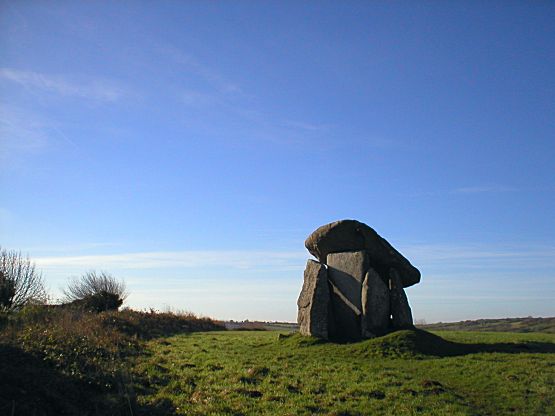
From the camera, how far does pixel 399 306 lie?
21375 millimetres

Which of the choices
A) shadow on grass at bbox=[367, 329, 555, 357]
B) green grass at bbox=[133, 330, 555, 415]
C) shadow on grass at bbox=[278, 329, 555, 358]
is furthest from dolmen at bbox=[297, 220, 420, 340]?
shadow on grass at bbox=[367, 329, 555, 357]

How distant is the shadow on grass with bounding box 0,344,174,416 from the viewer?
995 centimetres

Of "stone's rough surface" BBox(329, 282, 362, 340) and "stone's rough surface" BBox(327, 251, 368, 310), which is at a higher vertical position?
"stone's rough surface" BBox(327, 251, 368, 310)

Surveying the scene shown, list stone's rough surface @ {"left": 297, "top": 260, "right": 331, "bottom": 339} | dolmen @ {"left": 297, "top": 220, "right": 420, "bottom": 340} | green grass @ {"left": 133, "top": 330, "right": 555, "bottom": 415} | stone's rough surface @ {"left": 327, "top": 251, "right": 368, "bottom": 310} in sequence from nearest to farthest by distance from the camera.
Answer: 1. green grass @ {"left": 133, "top": 330, "right": 555, "bottom": 415}
2. dolmen @ {"left": 297, "top": 220, "right": 420, "bottom": 340}
3. stone's rough surface @ {"left": 297, "top": 260, "right": 331, "bottom": 339}
4. stone's rough surface @ {"left": 327, "top": 251, "right": 368, "bottom": 310}

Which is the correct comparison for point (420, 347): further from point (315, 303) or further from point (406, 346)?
point (315, 303)

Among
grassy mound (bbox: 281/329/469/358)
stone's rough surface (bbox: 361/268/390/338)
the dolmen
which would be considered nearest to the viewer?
grassy mound (bbox: 281/329/469/358)

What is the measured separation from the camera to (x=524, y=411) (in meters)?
11.4

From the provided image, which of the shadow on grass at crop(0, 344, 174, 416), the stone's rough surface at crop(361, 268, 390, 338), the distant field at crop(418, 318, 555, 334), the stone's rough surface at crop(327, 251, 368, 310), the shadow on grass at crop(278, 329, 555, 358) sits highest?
the stone's rough surface at crop(327, 251, 368, 310)

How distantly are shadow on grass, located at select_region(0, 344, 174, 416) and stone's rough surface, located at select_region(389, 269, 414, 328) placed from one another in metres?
12.2

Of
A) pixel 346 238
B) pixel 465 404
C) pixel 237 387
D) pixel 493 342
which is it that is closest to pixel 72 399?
pixel 237 387

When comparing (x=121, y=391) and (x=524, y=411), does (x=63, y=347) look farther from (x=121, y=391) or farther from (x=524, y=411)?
(x=524, y=411)

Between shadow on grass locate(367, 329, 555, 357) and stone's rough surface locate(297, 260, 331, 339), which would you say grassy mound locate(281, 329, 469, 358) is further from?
stone's rough surface locate(297, 260, 331, 339)

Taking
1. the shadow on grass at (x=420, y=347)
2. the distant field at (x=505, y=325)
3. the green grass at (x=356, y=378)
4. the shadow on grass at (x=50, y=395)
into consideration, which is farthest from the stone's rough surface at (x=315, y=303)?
the distant field at (x=505, y=325)

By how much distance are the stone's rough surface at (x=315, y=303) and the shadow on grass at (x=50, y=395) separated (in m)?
10.3
